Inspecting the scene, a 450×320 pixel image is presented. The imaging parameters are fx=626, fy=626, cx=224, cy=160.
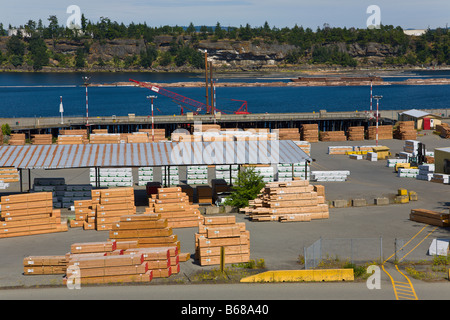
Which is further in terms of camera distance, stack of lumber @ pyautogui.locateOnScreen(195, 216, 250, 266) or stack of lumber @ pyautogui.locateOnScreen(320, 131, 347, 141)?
stack of lumber @ pyautogui.locateOnScreen(320, 131, 347, 141)

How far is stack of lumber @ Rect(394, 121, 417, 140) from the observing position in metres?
83.6

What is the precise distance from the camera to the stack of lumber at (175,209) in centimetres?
3884

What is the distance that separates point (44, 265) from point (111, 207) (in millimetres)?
9642

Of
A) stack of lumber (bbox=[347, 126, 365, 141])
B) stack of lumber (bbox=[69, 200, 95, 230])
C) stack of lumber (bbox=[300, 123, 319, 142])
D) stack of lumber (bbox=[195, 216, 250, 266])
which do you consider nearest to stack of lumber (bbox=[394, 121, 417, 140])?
stack of lumber (bbox=[347, 126, 365, 141])

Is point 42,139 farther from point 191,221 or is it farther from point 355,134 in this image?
point 191,221

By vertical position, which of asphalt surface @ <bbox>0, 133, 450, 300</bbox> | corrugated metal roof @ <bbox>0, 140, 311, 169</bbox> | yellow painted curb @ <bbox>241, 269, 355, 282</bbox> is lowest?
asphalt surface @ <bbox>0, 133, 450, 300</bbox>

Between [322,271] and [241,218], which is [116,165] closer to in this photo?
[241,218]

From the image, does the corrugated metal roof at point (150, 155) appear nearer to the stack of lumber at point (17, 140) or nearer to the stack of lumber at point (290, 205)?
the stack of lumber at point (290, 205)

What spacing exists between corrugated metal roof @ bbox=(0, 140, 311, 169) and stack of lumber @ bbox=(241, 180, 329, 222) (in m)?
4.64

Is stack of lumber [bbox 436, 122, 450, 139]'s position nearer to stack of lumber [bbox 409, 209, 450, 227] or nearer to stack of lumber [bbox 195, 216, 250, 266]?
stack of lumber [bbox 409, 209, 450, 227]

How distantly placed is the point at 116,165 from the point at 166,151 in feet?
15.2

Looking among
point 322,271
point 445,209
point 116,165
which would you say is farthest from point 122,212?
point 445,209

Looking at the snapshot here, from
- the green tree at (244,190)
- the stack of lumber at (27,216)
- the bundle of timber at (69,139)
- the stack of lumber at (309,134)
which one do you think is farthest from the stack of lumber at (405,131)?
the stack of lumber at (27,216)

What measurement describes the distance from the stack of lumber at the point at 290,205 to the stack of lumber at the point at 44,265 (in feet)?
47.4
